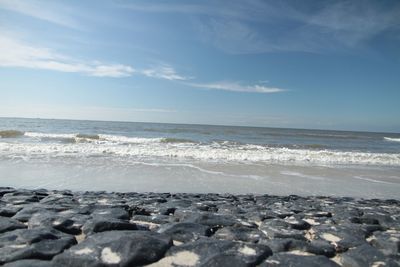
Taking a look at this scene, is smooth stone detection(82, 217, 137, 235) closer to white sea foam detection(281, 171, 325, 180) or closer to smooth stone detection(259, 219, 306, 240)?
smooth stone detection(259, 219, 306, 240)

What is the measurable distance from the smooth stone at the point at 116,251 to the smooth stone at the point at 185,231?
26 centimetres

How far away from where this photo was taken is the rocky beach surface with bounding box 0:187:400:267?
216cm

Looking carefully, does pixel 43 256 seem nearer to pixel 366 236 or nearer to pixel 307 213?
pixel 366 236

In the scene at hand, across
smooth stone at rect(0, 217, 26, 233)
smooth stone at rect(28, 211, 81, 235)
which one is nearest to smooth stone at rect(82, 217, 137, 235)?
smooth stone at rect(28, 211, 81, 235)

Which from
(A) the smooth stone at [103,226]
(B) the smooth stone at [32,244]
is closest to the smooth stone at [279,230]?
(A) the smooth stone at [103,226]

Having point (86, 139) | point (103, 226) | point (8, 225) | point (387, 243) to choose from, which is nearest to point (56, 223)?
point (8, 225)

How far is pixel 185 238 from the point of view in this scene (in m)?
2.71

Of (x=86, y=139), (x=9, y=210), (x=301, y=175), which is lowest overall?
(x=86, y=139)

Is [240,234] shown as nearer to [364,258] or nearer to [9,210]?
[364,258]

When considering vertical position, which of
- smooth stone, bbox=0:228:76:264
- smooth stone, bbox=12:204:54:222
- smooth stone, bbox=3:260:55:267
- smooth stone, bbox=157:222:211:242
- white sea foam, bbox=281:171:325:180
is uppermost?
smooth stone, bbox=3:260:55:267

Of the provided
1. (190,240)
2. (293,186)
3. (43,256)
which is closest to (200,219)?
(190,240)

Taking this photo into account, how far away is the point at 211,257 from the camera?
84.7 inches

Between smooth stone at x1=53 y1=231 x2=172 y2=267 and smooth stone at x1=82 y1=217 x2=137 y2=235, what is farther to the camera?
smooth stone at x1=82 y1=217 x2=137 y2=235

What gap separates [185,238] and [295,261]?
0.95 metres
